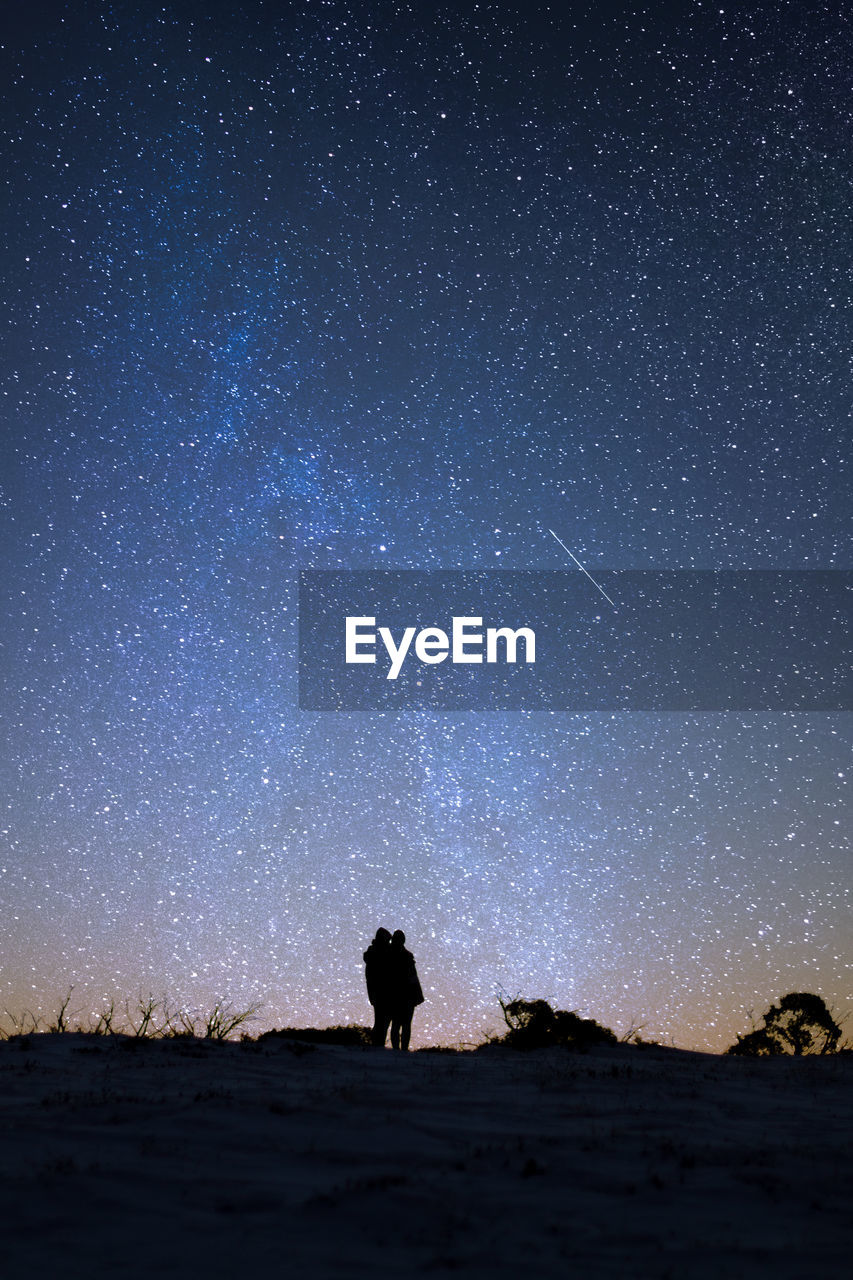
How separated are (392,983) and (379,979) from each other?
18 centimetres

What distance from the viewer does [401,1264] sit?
13.8 feet

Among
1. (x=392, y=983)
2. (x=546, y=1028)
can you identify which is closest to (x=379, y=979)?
(x=392, y=983)

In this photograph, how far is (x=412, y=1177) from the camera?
208 inches

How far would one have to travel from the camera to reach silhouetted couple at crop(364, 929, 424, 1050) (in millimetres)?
13016

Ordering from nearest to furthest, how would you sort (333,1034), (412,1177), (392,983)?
(412,1177)
(392,983)
(333,1034)

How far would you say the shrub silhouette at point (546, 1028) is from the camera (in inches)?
533

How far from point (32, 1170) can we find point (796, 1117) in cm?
543

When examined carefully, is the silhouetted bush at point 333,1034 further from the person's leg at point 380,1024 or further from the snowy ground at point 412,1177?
the snowy ground at point 412,1177

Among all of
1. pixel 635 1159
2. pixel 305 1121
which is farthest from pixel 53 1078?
pixel 635 1159

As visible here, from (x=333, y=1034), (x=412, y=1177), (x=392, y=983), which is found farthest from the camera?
(x=333, y=1034)

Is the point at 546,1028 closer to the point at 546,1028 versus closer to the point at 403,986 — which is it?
the point at 546,1028

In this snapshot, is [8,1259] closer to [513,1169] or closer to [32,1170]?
[32,1170]

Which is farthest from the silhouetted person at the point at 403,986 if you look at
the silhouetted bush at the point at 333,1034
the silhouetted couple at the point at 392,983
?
the silhouetted bush at the point at 333,1034

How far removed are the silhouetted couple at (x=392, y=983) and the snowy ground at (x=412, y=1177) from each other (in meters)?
4.34
